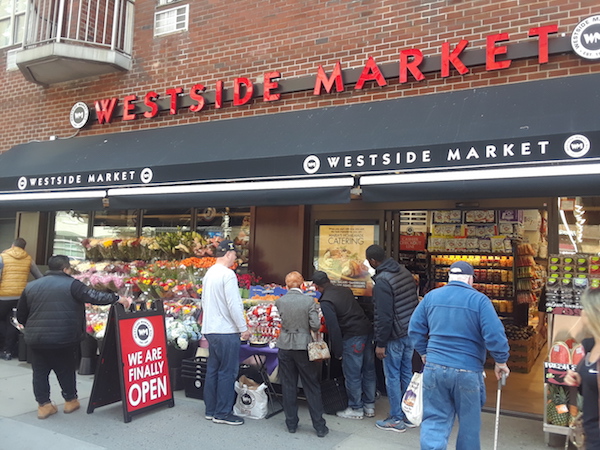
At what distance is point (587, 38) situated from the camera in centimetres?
591

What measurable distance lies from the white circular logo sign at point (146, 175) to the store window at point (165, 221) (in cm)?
200

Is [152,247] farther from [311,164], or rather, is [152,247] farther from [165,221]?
[311,164]

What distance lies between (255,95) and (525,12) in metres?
3.97

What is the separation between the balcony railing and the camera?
30.6 ft

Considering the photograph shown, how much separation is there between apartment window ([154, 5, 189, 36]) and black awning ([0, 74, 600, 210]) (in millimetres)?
1968

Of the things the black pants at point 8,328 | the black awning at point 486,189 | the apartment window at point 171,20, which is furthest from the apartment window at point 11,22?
the black awning at point 486,189

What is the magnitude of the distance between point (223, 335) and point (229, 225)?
3656 millimetres

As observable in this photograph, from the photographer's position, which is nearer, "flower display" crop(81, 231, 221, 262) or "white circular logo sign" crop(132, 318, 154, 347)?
"white circular logo sign" crop(132, 318, 154, 347)

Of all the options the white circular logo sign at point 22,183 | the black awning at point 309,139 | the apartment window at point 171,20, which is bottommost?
the white circular logo sign at point 22,183

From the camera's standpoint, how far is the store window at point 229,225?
8.63 meters

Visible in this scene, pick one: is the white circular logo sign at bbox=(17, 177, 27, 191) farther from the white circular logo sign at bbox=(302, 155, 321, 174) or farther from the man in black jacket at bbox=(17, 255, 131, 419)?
the white circular logo sign at bbox=(302, 155, 321, 174)

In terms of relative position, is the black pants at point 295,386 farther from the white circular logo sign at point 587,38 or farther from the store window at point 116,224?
the store window at point 116,224

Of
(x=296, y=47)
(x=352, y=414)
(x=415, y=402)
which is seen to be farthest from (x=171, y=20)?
(x=415, y=402)

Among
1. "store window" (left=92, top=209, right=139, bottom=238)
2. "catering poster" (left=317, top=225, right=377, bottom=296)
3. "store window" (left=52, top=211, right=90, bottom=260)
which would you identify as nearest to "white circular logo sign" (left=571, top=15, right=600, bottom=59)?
"catering poster" (left=317, top=225, right=377, bottom=296)
